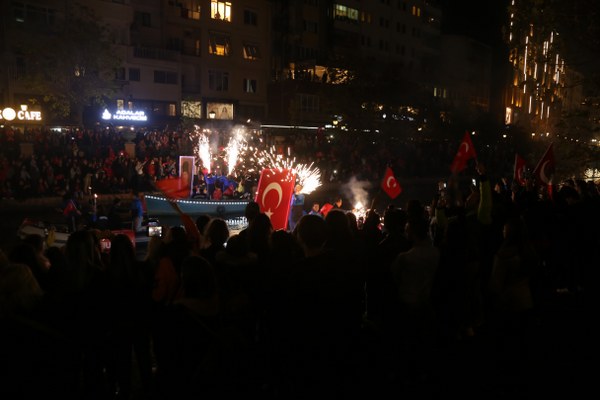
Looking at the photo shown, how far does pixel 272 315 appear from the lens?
4.12 metres

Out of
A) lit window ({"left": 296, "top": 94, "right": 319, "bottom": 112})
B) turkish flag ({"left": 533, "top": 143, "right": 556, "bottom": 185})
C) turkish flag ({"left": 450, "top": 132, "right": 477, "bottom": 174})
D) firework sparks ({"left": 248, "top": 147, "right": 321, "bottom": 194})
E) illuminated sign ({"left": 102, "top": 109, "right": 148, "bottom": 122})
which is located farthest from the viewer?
lit window ({"left": 296, "top": 94, "right": 319, "bottom": 112})

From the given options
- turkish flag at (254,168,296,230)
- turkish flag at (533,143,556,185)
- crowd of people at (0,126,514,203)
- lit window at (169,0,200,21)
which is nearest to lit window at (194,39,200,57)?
lit window at (169,0,200,21)

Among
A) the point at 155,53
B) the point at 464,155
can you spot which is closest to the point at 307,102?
the point at 155,53

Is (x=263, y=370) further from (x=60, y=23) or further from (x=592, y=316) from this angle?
(x=60, y=23)

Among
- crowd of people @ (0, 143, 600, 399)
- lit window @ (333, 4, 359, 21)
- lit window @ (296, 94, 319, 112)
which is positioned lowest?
crowd of people @ (0, 143, 600, 399)

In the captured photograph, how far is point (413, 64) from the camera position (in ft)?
219

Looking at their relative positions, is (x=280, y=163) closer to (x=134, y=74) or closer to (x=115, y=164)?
(x=115, y=164)

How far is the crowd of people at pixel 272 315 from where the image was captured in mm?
4020

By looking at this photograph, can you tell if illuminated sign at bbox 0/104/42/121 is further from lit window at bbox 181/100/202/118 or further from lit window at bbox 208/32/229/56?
lit window at bbox 208/32/229/56

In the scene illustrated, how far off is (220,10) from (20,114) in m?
21.0

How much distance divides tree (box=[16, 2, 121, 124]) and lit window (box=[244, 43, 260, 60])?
1590 cm

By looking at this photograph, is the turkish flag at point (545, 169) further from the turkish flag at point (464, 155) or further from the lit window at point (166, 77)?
the lit window at point (166, 77)

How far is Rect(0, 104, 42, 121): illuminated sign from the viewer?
30078 mm

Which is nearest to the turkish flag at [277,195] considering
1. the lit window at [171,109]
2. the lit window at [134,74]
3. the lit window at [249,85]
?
the lit window at [134,74]
